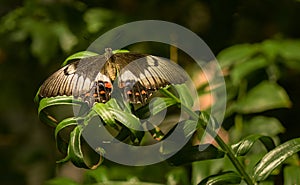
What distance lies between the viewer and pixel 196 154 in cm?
87

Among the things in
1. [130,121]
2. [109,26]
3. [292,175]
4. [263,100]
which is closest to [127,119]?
[130,121]

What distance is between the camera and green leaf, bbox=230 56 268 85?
127 cm

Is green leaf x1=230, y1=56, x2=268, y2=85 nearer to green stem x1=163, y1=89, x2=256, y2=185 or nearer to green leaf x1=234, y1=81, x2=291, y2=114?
green leaf x1=234, y1=81, x2=291, y2=114

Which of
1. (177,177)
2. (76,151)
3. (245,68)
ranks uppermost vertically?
(76,151)

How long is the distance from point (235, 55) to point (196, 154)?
1.50ft

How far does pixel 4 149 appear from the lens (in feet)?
6.37

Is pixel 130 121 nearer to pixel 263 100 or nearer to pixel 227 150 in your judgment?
pixel 227 150

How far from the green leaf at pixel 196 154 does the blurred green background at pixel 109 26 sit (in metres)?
0.52

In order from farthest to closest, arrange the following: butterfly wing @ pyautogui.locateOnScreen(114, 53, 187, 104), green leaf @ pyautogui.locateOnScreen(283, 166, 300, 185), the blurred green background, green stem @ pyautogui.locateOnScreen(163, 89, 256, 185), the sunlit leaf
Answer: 1. the blurred green background
2. the sunlit leaf
3. green leaf @ pyautogui.locateOnScreen(283, 166, 300, 185)
4. green stem @ pyautogui.locateOnScreen(163, 89, 256, 185)
5. butterfly wing @ pyautogui.locateOnScreen(114, 53, 187, 104)

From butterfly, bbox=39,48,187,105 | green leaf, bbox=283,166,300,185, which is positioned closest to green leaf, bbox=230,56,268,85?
green leaf, bbox=283,166,300,185

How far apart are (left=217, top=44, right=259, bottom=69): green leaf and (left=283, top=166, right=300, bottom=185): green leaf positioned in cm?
35

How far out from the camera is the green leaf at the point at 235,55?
1.29m

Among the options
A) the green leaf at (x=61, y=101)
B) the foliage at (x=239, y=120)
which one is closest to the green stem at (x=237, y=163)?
the foliage at (x=239, y=120)

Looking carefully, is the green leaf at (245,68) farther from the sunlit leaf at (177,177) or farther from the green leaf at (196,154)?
the green leaf at (196,154)
